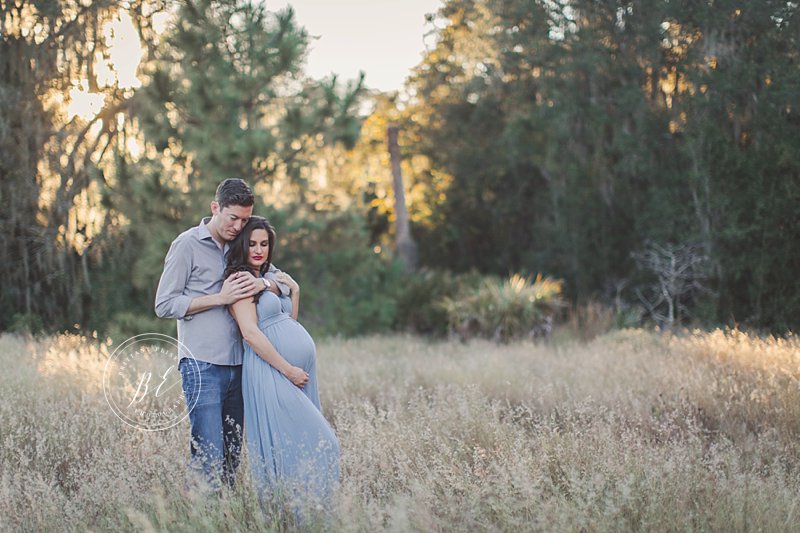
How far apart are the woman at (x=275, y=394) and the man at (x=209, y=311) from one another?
0.08 meters

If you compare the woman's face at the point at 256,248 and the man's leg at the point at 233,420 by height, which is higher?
the woman's face at the point at 256,248

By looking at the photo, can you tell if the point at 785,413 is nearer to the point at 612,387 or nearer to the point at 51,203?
the point at 612,387

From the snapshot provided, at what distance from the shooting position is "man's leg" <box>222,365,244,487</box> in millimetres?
3865

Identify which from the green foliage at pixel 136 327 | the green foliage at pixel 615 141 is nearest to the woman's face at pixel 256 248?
the green foliage at pixel 136 327

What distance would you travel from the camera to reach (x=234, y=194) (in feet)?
12.0

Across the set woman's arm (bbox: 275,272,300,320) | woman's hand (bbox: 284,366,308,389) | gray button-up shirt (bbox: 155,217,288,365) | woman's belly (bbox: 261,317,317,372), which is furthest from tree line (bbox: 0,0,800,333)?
woman's hand (bbox: 284,366,308,389)

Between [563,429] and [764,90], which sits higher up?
[764,90]

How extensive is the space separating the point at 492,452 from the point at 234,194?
2.37m

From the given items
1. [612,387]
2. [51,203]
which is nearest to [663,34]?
[612,387]

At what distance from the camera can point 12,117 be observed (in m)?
12.9

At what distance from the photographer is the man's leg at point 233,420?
3.87m

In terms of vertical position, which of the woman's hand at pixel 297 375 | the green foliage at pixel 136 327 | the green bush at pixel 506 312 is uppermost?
the woman's hand at pixel 297 375

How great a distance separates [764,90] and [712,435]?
8562 mm

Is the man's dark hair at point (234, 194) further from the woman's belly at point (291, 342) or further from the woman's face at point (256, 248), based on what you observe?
the woman's belly at point (291, 342)
